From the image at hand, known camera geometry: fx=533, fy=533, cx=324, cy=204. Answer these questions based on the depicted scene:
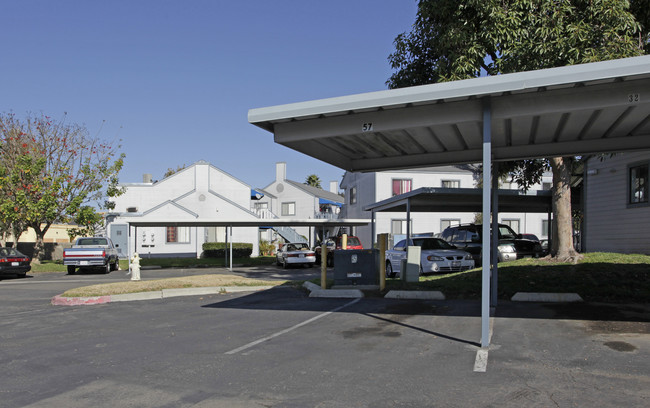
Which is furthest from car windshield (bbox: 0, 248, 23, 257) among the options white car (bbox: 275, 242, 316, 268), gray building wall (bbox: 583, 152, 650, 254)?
gray building wall (bbox: 583, 152, 650, 254)

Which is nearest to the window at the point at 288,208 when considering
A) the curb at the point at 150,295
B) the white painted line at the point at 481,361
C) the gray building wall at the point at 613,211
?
the gray building wall at the point at 613,211

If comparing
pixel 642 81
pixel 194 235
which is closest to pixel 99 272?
pixel 194 235

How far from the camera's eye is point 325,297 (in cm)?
1338

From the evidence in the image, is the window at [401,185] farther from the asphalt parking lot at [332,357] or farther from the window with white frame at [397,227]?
the asphalt parking lot at [332,357]

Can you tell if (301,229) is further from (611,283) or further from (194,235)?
(611,283)

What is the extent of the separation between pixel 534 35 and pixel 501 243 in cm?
830

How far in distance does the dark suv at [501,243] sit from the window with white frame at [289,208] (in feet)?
98.6

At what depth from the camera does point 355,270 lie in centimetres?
1427

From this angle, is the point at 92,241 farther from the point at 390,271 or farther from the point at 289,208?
the point at 289,208

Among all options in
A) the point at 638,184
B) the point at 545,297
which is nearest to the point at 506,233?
the point at 638,184

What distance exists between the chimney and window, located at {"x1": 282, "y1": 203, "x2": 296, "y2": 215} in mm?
2651

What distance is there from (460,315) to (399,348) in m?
2.84

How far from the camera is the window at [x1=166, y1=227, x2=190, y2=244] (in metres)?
37.3

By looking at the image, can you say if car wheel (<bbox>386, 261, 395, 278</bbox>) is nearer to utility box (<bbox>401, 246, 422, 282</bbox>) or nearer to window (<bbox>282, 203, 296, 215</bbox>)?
utility box (<bbox>401, 246, 422, 282</bbox>)
